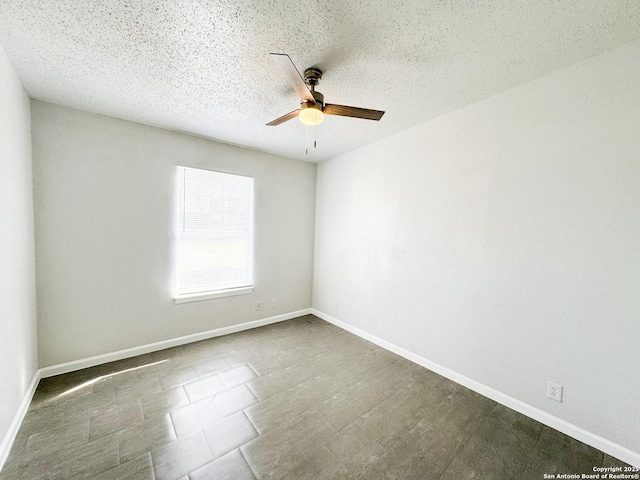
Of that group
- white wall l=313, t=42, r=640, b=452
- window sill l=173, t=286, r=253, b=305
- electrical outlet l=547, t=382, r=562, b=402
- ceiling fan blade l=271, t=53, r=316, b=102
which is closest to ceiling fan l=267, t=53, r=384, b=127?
ceiling fan blade l=271, t=53, r=316, b=102

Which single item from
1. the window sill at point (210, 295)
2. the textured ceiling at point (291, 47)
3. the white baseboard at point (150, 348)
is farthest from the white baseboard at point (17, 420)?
the textured ceiling at point (291, 47)

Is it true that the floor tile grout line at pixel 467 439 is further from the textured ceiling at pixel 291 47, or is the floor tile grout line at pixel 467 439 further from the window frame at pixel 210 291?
the window frame at pixel 210 291

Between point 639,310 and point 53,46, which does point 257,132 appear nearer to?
point 53,46

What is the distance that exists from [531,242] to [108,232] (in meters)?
3.83

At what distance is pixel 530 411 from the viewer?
187 centimetres

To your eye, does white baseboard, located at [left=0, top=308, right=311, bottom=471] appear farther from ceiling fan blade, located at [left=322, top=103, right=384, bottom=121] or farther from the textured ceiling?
ceiling fan blade, located at [left=322, top=103, right=384, bottom=121]

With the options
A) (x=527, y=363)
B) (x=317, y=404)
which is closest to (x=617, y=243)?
(x=527, y=363)

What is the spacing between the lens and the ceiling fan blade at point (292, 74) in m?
1.31

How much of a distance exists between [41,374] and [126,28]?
294cm

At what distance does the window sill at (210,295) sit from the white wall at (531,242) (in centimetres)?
190

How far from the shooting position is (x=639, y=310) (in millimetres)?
1469

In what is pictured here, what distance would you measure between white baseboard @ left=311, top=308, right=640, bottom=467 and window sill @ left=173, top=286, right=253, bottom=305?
1.93 meters

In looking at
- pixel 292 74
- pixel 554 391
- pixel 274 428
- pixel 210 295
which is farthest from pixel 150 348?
pixel 554 391

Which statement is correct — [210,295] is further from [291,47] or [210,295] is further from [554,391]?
[554,391]
